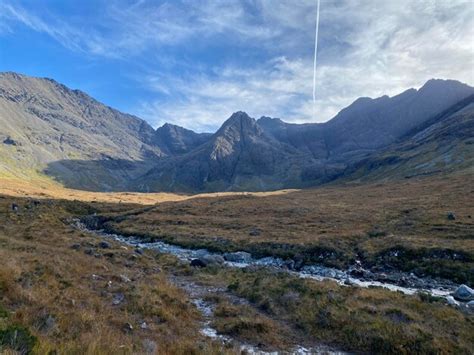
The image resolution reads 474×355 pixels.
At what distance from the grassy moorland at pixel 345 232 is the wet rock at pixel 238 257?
1588 millimetres

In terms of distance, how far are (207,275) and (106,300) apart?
12.2 metres

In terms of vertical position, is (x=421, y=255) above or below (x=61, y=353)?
below

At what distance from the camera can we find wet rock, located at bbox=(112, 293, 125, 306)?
16188 millimetres

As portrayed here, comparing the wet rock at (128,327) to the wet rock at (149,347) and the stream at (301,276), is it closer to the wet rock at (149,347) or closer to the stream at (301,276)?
the wet rock at (149,347)

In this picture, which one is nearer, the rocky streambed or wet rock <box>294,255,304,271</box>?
the rocky streambed

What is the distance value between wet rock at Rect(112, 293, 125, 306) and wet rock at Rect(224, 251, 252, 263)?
2165 centimetres

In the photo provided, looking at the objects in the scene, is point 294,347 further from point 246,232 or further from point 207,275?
point 246,232

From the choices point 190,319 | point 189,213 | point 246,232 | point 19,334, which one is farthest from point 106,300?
point 189,213

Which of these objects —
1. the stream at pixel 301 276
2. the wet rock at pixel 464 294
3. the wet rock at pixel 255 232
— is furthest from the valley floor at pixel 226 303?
the wet rock at pixel 255 232

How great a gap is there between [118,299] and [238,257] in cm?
2292

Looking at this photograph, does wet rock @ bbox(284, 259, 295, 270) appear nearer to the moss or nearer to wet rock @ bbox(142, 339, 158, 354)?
wet rock @ bbox(142, 339, 158, 354)

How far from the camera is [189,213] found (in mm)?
77250

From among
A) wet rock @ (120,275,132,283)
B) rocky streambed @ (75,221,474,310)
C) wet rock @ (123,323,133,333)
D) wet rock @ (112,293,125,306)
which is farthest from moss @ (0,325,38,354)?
rocky streambed @ (75,221,474,310)

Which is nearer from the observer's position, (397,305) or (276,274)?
(397,305)
